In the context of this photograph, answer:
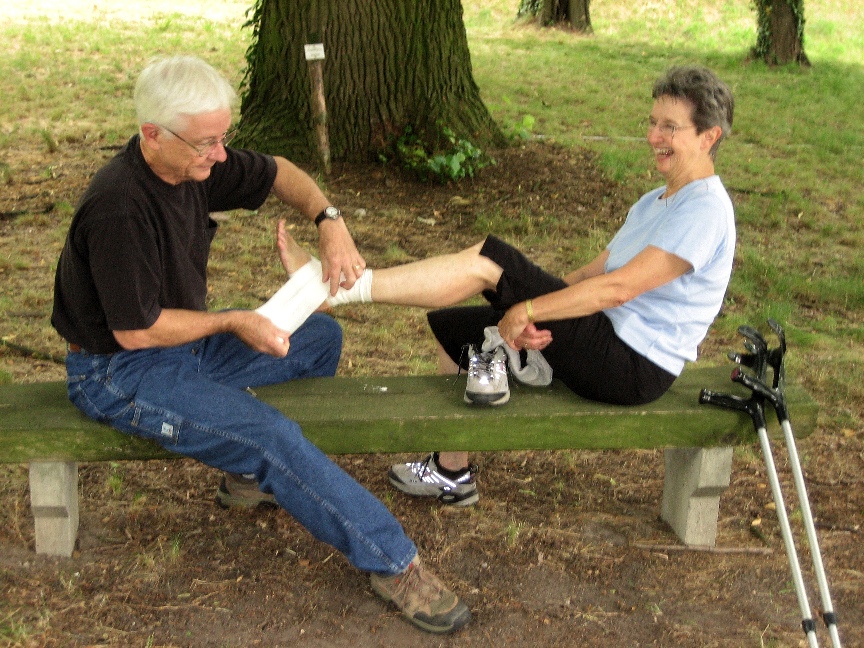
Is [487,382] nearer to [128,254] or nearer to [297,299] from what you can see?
[297,299]

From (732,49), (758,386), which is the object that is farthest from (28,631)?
(732,49)

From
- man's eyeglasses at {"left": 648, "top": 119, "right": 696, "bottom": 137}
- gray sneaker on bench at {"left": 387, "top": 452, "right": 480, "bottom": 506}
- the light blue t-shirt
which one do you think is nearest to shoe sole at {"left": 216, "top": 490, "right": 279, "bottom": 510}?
gray sneaker on bench at {"left": 387, "top": 452, "right": 480, "bottom": 506}

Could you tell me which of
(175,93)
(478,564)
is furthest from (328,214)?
(478,564)

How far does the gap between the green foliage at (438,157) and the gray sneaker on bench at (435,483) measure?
3768mm

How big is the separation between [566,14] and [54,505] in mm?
15493

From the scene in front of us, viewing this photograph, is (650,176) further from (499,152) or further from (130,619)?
(130,619)

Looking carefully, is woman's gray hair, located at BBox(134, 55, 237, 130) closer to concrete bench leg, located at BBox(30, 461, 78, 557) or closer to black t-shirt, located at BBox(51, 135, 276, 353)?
black t-shirt, located at BBox(51, 135, 276, 353)

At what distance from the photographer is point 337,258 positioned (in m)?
3.30

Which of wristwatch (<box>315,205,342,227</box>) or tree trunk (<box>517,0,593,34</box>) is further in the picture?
tree trunk (<box>517,0,593,34</box>)

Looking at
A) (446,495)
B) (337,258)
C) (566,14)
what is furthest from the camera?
(566,14)

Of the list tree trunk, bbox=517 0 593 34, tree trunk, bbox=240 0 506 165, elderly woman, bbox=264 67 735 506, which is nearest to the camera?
→ elderly woman, bbox=264 67 735 506

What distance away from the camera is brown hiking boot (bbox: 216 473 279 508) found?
11.5ft

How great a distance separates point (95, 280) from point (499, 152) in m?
5.33

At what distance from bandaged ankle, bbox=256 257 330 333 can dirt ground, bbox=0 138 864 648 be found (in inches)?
30.8
